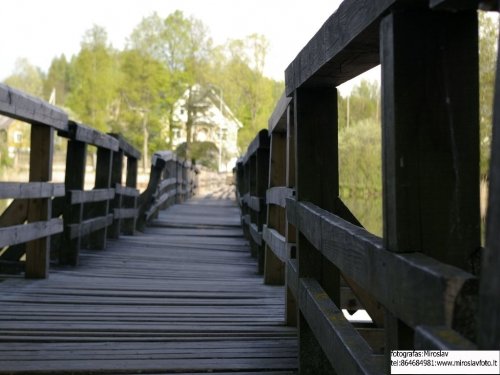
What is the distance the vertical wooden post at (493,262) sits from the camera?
82 cm

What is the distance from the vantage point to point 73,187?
17.7 ft

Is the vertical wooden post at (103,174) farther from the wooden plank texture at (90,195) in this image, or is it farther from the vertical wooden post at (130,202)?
the vertical wooden post at (130,202)

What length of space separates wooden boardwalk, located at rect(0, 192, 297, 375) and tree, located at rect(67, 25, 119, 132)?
38.1 metres

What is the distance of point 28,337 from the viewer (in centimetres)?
296

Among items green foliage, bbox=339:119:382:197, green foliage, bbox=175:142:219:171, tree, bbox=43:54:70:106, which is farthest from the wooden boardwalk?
tree, bbox=43:54:70:106

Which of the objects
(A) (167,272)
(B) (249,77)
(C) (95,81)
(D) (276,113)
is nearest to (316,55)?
(D) (276,113)

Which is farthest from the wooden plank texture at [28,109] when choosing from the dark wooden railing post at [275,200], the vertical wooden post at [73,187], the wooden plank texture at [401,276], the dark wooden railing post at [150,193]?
the dark wooden railing post at [150,193]

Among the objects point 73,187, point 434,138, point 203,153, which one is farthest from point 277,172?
point 203,153

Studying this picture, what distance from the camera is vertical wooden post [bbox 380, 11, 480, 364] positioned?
1293mm

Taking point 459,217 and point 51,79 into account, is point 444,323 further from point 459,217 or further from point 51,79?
point 51,79

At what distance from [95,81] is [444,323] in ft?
145

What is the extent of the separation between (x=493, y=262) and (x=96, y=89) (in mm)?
44307

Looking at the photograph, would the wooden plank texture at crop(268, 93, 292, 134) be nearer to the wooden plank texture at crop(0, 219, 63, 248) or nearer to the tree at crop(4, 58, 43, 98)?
the wooden plank texture at crop(0, 219, 63, 248)

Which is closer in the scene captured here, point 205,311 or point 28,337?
point 28,337
